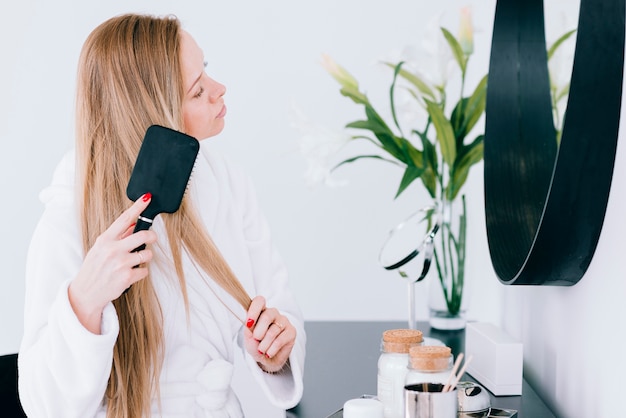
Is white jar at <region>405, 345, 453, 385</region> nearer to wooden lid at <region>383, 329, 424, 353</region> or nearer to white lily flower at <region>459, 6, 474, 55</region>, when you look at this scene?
wooden lid at <region>383, 329, 424, 353</region>

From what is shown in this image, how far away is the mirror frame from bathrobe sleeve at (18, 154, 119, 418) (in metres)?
0.53

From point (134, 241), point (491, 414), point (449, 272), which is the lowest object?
point (491, 414)

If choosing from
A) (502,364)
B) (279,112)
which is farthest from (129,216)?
(279,112)

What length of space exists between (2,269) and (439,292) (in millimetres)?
1144

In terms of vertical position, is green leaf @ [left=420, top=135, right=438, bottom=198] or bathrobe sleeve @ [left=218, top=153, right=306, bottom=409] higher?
green leaf @ [left=420, top=135, right=438, bottom=198]

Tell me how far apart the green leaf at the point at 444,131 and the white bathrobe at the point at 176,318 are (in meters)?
0.36

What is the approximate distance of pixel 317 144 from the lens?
58.2 inches

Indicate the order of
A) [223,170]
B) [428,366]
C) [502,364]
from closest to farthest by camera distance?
[428,366], [502,364], [223,170]

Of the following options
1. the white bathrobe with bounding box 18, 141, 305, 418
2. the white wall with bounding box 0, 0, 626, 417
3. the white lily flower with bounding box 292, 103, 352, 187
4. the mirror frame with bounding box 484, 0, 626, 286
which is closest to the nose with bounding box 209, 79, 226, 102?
the white bathrobe with bounding box 18, 141, 305, 418

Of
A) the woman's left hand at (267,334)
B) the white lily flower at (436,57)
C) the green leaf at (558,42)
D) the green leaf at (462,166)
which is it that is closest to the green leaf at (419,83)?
the white lily flower at (436,57)

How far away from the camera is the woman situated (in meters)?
0.89

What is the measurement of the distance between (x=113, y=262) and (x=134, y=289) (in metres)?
0.19

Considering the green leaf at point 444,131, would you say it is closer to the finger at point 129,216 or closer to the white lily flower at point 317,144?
the white lily flower at point 317,144

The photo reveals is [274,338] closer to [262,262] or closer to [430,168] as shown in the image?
[262,262]
